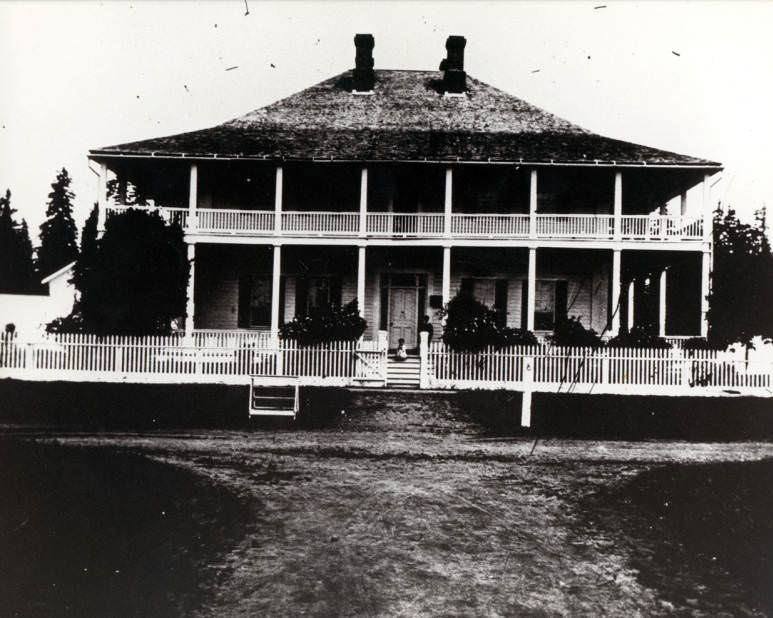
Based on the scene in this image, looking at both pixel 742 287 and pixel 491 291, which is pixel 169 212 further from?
pixel 742 287

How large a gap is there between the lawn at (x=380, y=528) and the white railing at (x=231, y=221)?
40.6ft

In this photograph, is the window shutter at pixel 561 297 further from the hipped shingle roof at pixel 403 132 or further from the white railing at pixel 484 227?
the hipped shingle roof at pixel 403 132

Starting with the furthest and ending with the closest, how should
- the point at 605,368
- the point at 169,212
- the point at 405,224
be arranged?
the point at 405,224
the point at 169,212
the point at 605,368

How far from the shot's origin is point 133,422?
11602mm

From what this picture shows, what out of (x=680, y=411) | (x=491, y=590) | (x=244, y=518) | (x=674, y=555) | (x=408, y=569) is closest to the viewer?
(x=491, y=590)

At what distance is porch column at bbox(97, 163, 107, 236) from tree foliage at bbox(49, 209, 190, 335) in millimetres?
2341

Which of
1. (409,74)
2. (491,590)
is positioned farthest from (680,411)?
(409,74)

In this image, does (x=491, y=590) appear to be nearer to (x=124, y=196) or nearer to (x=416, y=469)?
(x=416, y=469)

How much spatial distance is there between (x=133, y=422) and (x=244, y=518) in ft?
19.8

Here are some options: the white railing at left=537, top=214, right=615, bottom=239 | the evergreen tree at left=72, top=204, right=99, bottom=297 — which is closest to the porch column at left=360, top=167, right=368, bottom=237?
the white railing at left=537, top=214, right=615, bottom=239

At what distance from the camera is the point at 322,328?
60.2 ft

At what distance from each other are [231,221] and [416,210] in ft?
21.0

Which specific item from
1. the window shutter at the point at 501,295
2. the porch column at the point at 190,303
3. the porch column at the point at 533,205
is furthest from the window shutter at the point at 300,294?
the porch column at the point at 533,205

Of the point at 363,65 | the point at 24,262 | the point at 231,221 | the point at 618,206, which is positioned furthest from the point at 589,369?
the point at 24,262
